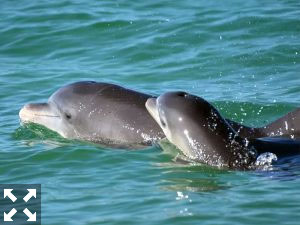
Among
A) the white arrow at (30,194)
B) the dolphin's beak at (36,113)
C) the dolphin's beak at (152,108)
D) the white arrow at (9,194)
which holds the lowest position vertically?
the white arrow at (9,194)

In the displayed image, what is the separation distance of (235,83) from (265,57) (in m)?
1.43

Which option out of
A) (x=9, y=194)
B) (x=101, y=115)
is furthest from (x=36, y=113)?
(x=9, y=194)

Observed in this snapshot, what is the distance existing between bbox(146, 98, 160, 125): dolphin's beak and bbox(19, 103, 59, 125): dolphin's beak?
179cm

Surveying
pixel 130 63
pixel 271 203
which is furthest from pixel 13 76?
pixel 271 203

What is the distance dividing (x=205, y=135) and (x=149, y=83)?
5221 millimetres

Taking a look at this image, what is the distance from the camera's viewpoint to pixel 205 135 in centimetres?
1209

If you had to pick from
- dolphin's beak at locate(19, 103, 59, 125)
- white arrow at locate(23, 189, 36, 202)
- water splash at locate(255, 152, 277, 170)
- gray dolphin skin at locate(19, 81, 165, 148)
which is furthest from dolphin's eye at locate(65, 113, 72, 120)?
water splash at locate(255, 152, 277, 170)

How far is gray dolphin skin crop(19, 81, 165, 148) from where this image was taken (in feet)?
43.8

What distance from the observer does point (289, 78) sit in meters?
17.1

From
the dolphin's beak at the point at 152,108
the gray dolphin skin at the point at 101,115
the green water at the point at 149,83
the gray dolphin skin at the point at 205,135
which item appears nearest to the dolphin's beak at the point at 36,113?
the gray dolphin skin at the point at 101,115

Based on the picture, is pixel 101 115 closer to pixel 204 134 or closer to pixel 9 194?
pixel 204 134

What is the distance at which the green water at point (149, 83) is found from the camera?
35.5 ft

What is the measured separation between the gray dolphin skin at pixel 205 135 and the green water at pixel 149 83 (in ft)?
0.71

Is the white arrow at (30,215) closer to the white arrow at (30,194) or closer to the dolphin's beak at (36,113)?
the white arrow at (30,194)
